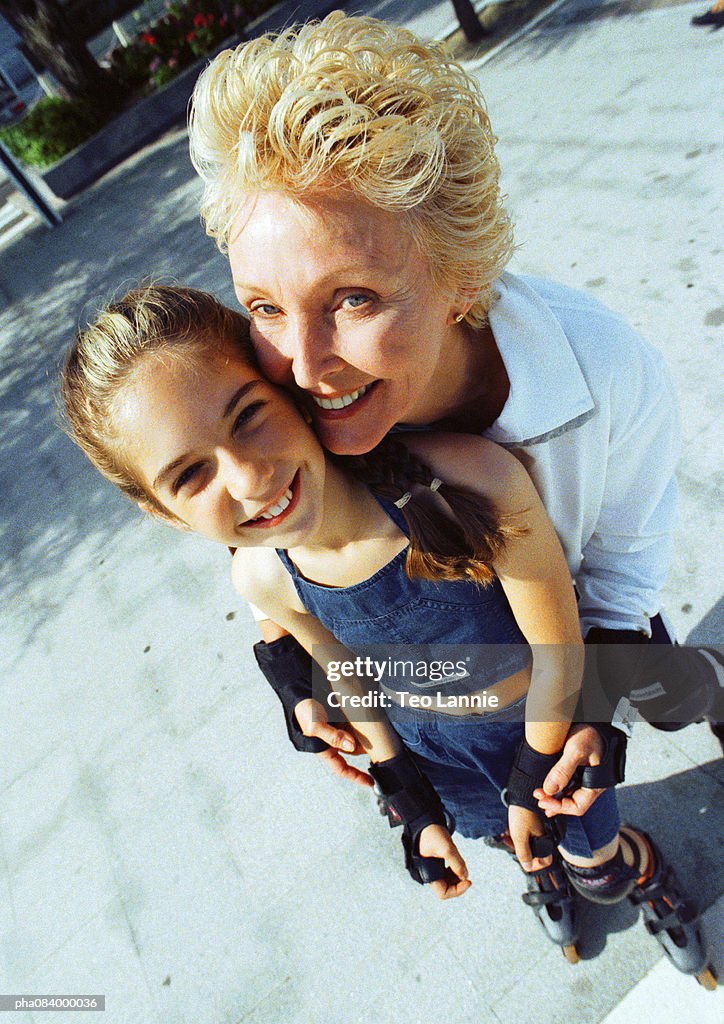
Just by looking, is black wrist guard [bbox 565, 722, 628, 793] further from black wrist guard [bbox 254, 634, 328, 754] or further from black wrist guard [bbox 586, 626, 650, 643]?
black wrist guard [bbox 254, 634, 328, 754]

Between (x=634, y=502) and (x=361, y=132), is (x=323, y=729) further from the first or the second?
(x=361, y=132)

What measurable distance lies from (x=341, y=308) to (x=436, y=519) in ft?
1.29

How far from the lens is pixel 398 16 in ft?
30.4

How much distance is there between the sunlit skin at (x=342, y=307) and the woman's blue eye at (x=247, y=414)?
58mm

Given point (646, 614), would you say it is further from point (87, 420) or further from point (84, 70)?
point (84, 70)

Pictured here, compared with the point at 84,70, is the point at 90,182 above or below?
below

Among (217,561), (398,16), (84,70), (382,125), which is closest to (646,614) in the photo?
(382,125)

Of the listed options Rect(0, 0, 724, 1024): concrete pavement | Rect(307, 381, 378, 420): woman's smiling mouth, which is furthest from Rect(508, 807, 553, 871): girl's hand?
Rect(307, 381, 378, 420): woman's smiling mouth

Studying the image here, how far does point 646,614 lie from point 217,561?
233 cm

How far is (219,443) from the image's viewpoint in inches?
46.4

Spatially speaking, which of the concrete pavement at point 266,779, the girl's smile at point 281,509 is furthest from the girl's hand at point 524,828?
the girl's smile at point 281,509

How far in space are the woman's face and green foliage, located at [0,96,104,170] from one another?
423 inches

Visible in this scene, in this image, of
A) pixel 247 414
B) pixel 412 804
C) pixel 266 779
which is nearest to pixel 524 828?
pixel 412 804

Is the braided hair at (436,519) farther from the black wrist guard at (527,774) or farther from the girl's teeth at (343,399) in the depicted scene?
the black wrist guard at (527,774)
